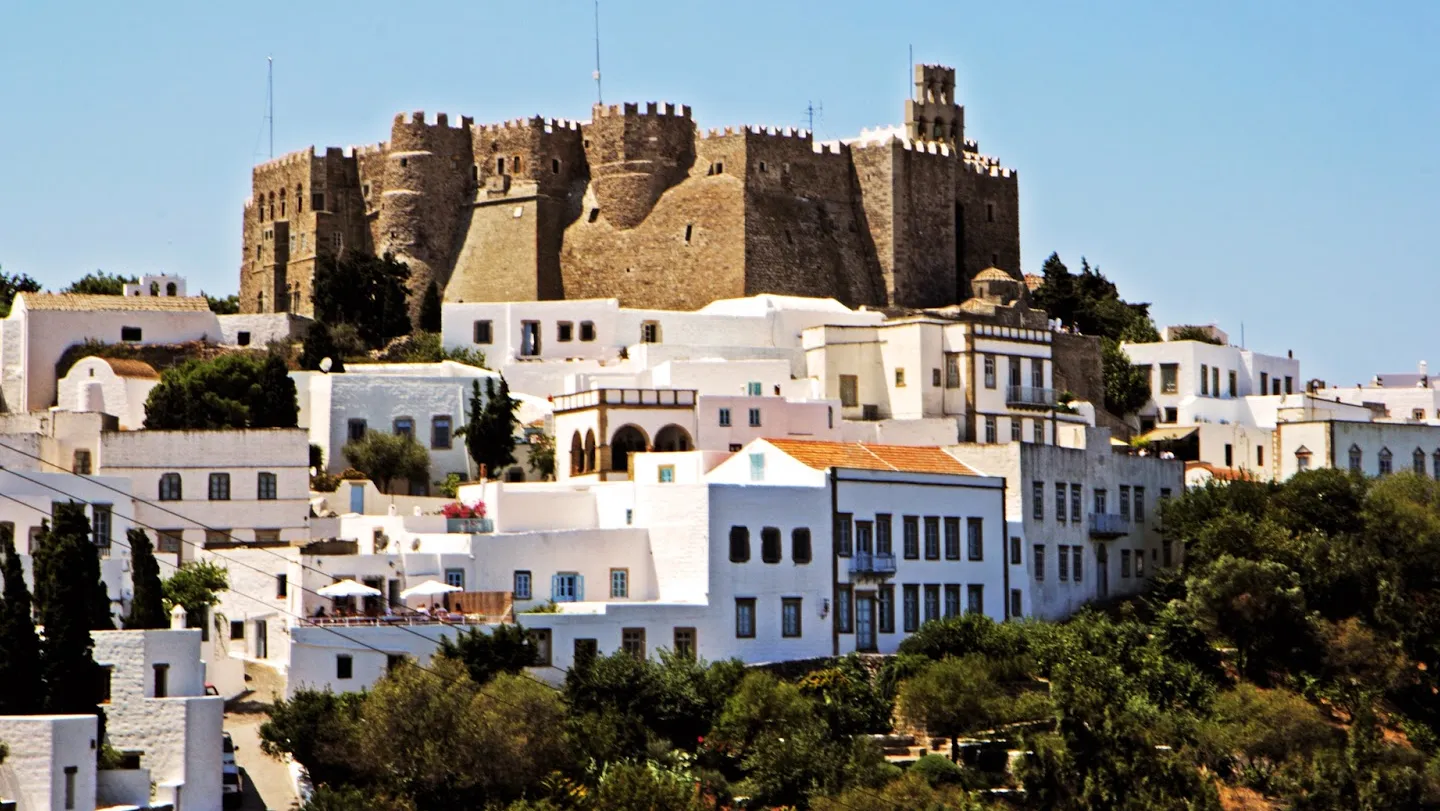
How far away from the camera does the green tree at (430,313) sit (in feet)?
248

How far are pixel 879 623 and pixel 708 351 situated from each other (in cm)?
1955

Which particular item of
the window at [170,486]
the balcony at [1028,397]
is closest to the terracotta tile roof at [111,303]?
the window at [170,486]

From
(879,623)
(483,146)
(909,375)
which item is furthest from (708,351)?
(879,623)

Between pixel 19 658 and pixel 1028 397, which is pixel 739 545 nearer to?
pixel 19 658

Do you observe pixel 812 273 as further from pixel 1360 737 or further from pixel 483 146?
pixel 1360 737

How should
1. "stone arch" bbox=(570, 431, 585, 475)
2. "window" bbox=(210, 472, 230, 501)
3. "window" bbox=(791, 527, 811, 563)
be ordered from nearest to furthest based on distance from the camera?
"window" bbox=(791, 527, 811, 563) → "window" bbox=(210, 472, 230, 501) → "stone arch" bbox=(570, 431, 585, 475)

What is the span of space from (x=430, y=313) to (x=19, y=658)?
38.0m

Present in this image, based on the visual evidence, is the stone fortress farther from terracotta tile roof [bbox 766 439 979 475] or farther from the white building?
terracotta tile roof [bbox 766 439 979 475]

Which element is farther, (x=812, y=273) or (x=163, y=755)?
(x=812, y=273)

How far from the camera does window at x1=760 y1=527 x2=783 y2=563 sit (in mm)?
49688

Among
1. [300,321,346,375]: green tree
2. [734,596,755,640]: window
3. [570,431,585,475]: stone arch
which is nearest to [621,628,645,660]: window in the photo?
[734,596,755,640]: window

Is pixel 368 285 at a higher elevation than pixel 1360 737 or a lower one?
higher

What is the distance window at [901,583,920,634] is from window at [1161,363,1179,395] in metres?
25.8

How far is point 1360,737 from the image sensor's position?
4788 centimetres
